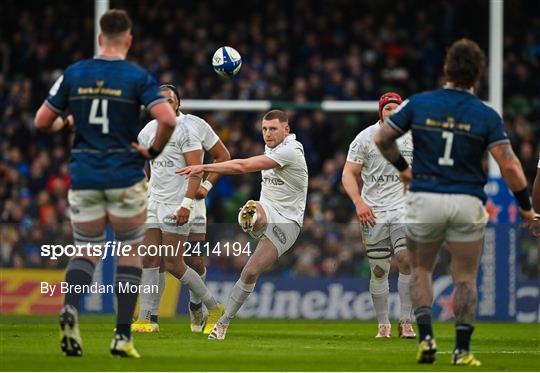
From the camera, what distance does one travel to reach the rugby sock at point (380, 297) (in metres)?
14.1

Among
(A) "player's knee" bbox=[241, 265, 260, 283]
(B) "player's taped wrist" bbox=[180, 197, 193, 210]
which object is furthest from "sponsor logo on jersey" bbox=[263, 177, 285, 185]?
(A) "player's knee" bbox=[241, 265, 260, 283]

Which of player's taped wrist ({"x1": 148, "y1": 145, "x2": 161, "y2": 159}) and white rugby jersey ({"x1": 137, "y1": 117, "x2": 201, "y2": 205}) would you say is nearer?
player's taped wrist ({"x1": 148, "y1": 145, "x2": 161, "y2": 159})

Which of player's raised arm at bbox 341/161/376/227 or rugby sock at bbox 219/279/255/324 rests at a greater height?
player's raised arm at bbox 341/161/376/227

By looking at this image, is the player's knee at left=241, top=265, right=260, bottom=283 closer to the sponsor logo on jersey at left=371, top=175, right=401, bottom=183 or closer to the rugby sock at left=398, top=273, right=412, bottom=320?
the rugby sock at left=398, top=273, right=412, bottom=320

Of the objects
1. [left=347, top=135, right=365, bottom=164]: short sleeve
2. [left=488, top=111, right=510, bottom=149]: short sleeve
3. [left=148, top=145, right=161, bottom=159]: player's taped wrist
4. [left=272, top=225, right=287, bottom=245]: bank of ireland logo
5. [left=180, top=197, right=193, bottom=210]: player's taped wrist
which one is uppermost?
[left=488, top=111, right=510, bottom=149]: short sleeve

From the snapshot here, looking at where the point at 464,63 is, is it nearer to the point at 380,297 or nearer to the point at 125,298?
the point at 125,298

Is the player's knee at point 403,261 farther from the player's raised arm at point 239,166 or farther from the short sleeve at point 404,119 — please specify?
the short sleeve at point 404,119

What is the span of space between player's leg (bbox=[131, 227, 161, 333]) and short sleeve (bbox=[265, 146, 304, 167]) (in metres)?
1.74

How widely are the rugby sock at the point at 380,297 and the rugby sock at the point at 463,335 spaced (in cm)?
427

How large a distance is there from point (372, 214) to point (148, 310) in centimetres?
260

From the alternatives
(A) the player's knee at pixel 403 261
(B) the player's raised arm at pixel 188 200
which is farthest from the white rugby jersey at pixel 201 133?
(A) the player's knee at pixel 403 261

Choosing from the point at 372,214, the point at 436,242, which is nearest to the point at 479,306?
the point at 372,214

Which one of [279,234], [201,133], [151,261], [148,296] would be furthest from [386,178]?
[148,296]

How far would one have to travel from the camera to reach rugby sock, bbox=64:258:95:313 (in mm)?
9734
